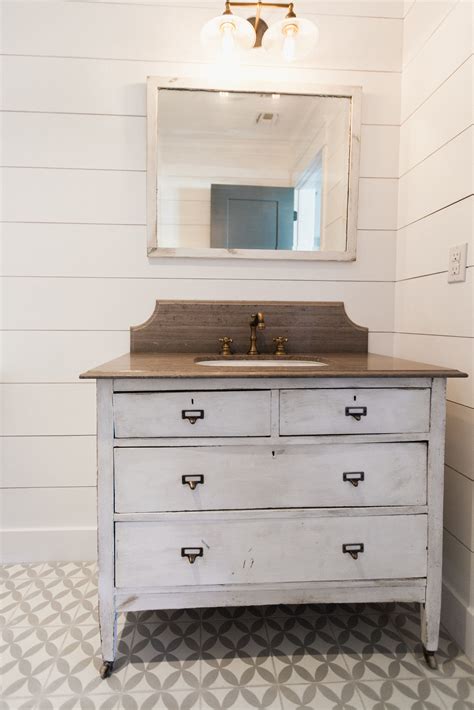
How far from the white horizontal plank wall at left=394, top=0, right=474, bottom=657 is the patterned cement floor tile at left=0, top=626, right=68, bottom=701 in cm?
121

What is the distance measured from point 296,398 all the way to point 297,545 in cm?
41

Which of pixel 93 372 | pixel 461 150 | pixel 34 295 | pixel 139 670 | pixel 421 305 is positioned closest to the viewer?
pixel 93 372

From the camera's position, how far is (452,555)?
4.62ft

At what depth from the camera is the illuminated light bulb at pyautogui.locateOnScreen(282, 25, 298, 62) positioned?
1.49 meters

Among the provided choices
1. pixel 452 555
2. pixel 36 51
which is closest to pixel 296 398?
pixel 452 555

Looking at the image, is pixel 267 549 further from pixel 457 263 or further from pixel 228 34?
pixel 228 34

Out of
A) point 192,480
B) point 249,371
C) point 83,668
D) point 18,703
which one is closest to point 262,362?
point 249,371

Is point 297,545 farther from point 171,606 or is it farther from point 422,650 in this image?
point 422,650

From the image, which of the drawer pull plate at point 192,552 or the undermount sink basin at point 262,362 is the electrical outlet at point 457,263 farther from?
the drawer pull plate at point 192,552

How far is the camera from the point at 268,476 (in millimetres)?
1177

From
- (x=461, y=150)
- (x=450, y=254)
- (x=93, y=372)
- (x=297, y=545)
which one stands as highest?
(x=461, y=150)

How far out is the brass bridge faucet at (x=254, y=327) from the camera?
1571 mm

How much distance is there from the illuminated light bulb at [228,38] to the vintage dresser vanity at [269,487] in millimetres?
1121

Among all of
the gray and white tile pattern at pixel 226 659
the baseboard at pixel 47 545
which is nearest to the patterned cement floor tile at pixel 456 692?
the gray and white tile pattern at pixel 226 659
